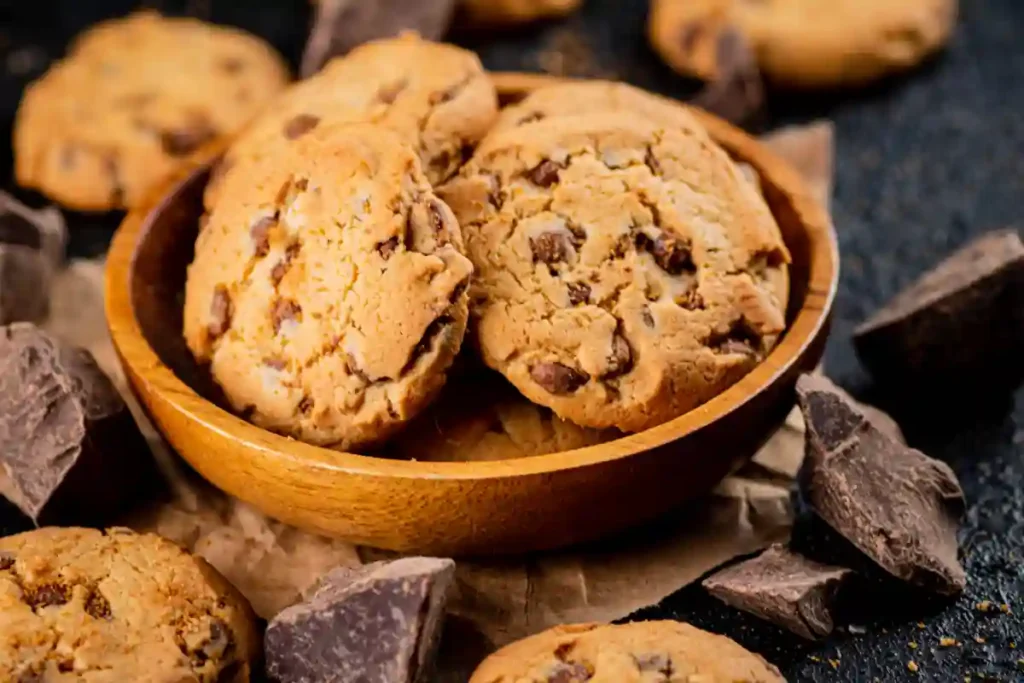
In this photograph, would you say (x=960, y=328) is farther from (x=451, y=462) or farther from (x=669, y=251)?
(x=451, y=462)

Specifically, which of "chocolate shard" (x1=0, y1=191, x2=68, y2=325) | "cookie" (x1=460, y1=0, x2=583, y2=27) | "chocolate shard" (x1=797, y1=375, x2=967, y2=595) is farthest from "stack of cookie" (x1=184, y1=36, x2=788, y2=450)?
"cookie" (x1=460, y1=0, x2=583, y2=27)

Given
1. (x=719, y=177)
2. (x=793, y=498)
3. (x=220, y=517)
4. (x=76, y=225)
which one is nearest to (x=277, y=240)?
(x=220, y=517)

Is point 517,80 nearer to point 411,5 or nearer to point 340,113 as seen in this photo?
point 340,113

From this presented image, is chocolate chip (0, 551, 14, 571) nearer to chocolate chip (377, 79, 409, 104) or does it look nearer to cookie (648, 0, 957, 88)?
chocolate chip (377, 79, 409, 104)

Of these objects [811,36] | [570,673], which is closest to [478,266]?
[570,673]

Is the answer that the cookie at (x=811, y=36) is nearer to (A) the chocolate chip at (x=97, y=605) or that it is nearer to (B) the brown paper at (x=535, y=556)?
(B) the brown paper at (x=535, y=556)

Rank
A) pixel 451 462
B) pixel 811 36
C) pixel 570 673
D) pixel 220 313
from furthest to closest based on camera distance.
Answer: pixel 811 36
pixel 220 313
pixel 451 462
pixel 570 673
